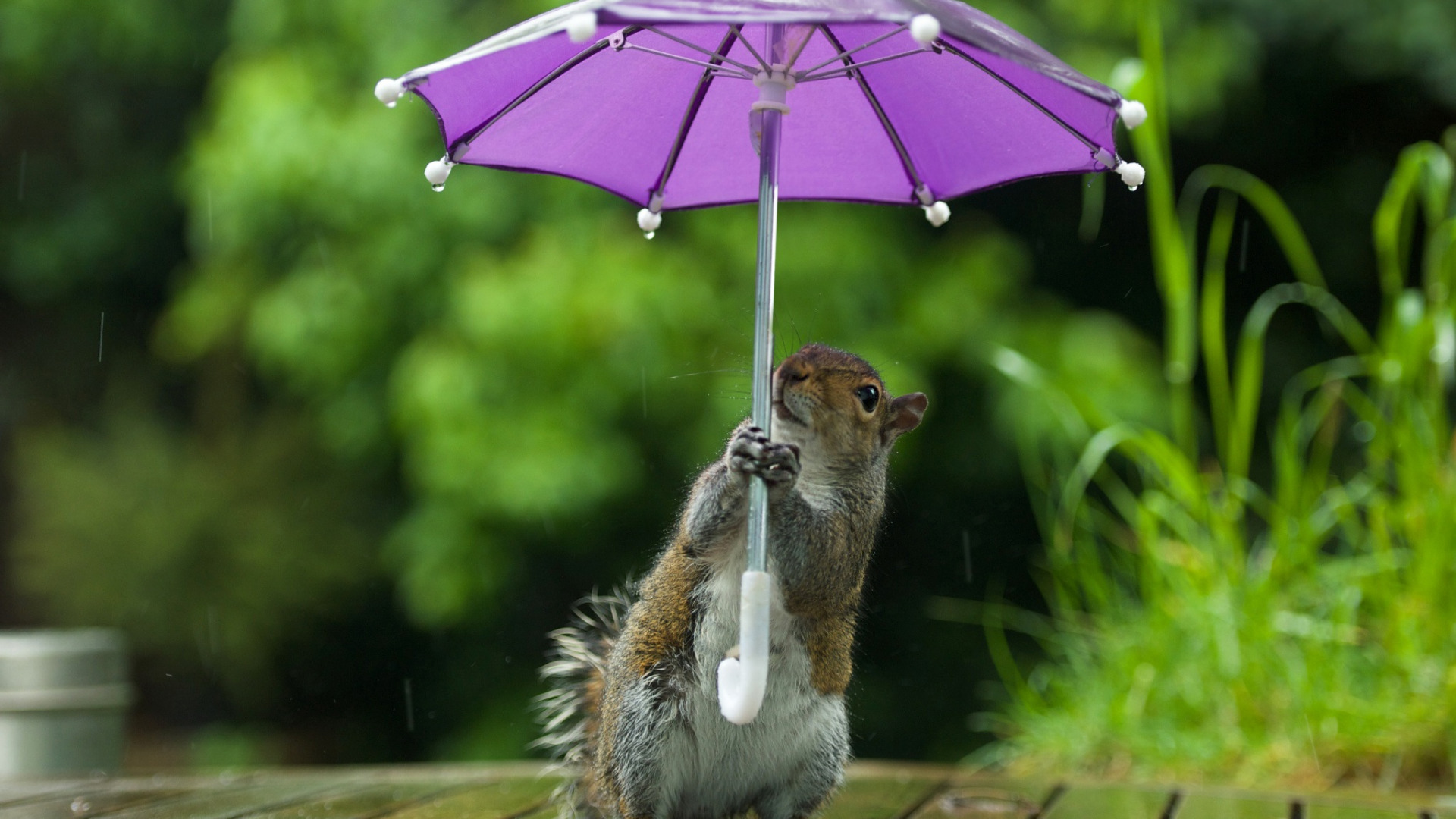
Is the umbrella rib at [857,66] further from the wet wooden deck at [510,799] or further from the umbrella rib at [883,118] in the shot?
the wet wooden deck at [510,799]

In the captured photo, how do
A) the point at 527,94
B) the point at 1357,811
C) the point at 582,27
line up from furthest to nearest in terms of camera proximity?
1. the point at 1357,811
2. the point at 527,94
3. the point at 582,27

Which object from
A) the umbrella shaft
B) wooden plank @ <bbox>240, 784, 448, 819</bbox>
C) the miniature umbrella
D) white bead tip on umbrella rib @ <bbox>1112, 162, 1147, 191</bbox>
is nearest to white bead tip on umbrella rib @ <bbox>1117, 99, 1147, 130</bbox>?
the miniature umbrella

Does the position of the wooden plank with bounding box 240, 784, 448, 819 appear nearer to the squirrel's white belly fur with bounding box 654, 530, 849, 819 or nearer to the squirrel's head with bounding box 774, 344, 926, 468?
the squirrel's white belly fur with bounding box 654, 530, 849, 819

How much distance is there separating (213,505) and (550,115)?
4.73 m

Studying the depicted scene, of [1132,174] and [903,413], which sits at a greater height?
[1132,174]

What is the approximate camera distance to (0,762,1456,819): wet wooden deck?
2049 mm

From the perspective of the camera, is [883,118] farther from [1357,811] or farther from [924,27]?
[1357,811]

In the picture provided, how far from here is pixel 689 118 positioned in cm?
172

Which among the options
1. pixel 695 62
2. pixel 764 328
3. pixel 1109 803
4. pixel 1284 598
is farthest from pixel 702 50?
pixel 1284 598

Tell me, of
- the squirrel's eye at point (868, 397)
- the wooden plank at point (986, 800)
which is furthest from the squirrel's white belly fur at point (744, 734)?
the wooden plank at point (986, 800)

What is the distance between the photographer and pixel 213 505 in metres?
5.84

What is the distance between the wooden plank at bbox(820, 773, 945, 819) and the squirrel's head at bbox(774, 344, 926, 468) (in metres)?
→ 0.62

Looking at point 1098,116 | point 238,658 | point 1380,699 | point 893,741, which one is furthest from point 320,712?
point 1098,116

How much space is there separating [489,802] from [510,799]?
35 mm
